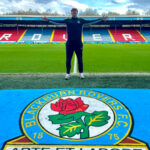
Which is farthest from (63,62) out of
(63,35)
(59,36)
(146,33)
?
(146,33)

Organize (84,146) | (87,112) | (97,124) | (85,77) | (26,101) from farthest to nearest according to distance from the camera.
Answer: (85,77) < (26,101) < (87,112) < (97,124) < (84,146)

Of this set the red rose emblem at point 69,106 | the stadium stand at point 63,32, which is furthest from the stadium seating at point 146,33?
the red rose emblem at point 69,106

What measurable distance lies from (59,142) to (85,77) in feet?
9.21

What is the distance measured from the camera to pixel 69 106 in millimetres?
2770

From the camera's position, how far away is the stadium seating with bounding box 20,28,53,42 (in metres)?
25.2

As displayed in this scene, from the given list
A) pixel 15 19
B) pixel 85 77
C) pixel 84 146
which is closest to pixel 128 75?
pixel 85 77

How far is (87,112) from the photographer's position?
259 centimetres

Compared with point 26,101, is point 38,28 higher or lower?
higher

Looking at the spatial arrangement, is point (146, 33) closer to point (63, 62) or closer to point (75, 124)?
point (63, 62)

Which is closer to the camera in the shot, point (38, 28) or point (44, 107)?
point (44, 107)

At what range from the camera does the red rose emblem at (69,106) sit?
2.64 m

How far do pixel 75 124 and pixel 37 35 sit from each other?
27397 millimetres

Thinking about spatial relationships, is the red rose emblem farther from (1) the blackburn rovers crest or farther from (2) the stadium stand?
→ (2) the stadium stand

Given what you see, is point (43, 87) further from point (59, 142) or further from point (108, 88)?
point (59, 142)
